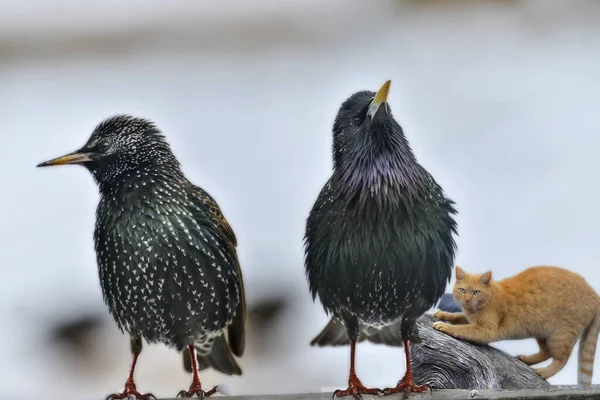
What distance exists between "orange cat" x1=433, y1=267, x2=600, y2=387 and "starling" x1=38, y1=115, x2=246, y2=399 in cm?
76

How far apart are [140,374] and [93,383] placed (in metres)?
0.22

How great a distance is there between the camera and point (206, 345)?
3.38m

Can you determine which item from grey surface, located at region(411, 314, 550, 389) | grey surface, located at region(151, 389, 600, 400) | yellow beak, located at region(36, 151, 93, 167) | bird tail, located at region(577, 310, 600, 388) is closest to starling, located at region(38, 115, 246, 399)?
yellow beak, located at region(36, 151, 93, 167)

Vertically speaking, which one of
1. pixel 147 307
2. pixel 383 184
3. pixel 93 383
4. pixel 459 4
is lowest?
pixel 93 383

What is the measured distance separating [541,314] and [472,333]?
0.77ft

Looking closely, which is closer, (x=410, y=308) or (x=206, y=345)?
(x=410, y=308)

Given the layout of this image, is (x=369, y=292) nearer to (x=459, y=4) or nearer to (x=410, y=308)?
(x=410, y=308)

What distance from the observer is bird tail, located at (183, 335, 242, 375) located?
343 centimetres

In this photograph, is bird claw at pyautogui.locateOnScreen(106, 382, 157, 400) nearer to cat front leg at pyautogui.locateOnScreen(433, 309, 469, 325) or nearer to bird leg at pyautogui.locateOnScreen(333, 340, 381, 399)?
bird leg at pyautogui.locateOnScreen(333, 340, 381, 399)

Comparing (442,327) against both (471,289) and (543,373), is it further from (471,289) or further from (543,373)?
(543,373)

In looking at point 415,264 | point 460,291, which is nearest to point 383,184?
point 415,264

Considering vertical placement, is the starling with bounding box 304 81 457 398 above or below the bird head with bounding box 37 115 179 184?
below

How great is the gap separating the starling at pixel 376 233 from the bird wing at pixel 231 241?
0.28m

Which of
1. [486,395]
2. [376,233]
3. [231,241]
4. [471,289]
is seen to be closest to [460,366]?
[471,289]
